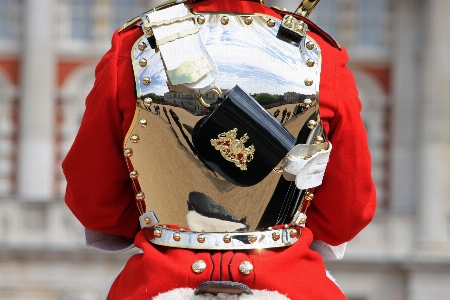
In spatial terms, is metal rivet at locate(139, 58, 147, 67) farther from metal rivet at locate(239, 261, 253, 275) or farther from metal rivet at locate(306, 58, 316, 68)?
metal rivet at locate(239, 261, 253, 275)

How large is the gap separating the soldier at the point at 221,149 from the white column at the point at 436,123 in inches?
578

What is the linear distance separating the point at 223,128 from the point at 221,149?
0.16ft

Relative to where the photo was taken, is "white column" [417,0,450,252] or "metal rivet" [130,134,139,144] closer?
"metal rivet" [130,134,139,144]

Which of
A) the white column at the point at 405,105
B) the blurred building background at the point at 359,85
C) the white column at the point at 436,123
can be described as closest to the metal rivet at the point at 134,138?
the blurred building background at the point at 359,85

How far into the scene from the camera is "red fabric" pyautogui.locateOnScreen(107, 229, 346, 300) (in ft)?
9.11

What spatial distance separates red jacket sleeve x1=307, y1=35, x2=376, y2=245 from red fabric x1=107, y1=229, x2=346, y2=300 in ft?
0.49

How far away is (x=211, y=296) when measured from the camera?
8.82ft

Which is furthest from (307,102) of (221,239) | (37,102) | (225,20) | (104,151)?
(37,102)

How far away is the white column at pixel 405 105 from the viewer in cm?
1839

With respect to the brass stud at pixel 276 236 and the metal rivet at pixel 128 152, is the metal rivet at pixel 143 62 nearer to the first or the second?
the metal rivet at pixel 128 152

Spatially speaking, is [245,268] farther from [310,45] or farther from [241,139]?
[310,45]

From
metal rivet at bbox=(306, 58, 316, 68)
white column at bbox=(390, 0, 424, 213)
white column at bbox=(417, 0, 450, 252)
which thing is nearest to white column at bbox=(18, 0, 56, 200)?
white column at bbox=(390, 0, 424, 213)

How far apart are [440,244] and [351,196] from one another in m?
14.4

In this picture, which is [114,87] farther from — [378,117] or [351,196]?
[378,117]
